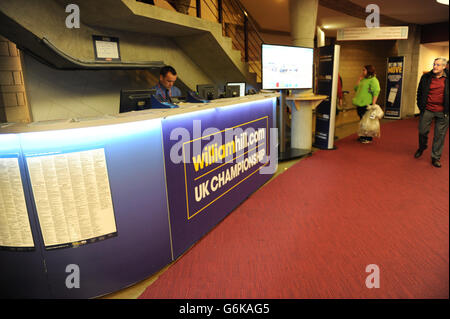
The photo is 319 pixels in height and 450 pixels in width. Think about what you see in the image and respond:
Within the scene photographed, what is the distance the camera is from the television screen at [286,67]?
466 centimetres

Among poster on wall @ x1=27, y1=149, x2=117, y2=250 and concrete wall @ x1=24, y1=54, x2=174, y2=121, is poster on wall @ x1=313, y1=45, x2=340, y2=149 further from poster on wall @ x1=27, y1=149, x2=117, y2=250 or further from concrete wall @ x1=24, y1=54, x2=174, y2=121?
poster on wall @ x1=27, y1=149, x2=117, y2=250

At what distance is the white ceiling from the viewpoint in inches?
285

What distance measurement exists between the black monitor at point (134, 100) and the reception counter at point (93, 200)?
481 mm

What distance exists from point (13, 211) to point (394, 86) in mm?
11606

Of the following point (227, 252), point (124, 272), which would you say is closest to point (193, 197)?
point (227, 252)

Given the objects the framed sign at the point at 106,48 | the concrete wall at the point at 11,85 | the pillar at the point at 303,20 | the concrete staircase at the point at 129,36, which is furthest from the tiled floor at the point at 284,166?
the framed sign at the point at 106,48

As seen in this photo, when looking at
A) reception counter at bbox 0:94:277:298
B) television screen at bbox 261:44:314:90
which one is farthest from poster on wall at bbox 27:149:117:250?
television screen at bbox 261:44:314:90

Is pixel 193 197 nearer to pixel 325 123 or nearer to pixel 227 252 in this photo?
pixel 227 252

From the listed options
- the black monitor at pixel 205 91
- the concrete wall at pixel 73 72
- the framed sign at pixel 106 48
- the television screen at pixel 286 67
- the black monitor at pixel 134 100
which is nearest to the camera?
the black monitor at pixel 134 100

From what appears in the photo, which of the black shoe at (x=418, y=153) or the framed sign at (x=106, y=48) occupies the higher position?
the framed sign at (x=106, y=48)

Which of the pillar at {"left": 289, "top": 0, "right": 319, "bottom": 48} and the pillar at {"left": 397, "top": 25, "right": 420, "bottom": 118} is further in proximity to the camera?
the pillar at {"left": 397, "top": 25, "right": 420, "bottom": 118}

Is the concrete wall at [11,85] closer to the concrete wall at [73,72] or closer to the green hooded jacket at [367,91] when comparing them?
the concrete wall at [73,72]
